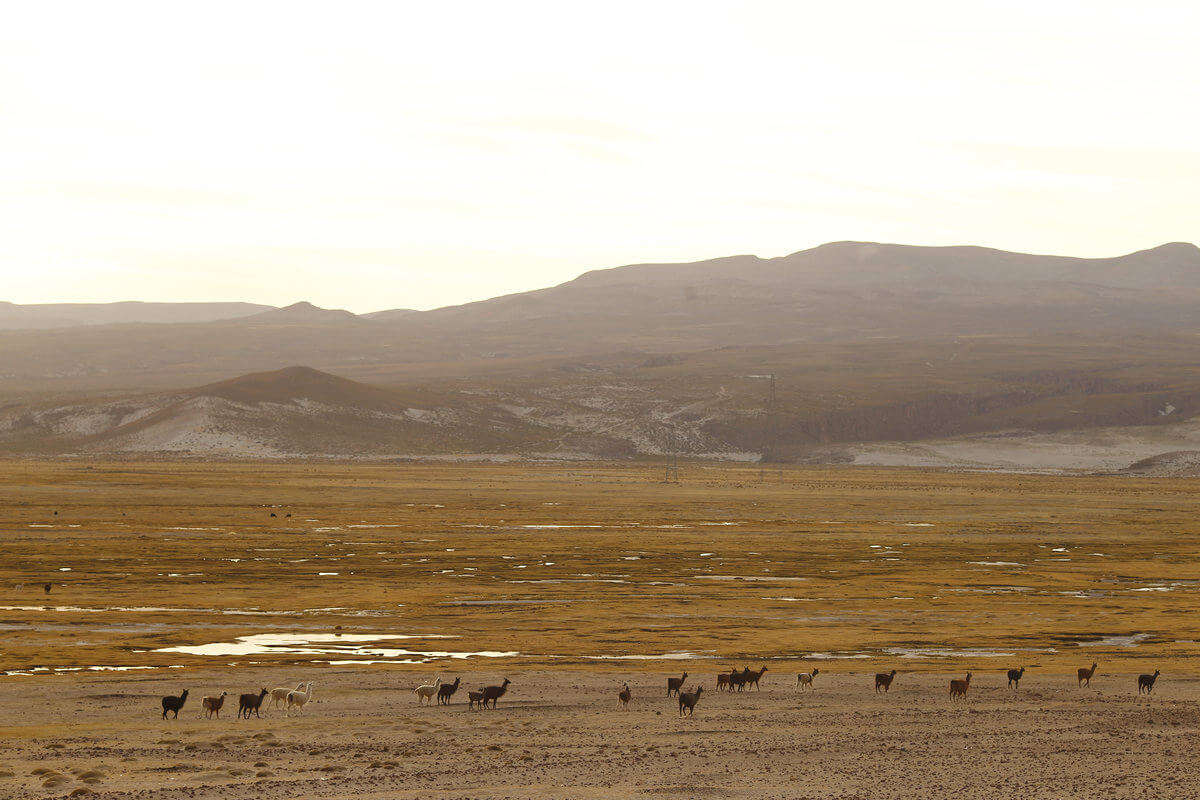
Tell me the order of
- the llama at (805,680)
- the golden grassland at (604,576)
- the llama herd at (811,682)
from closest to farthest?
the llama herd at (811,682)
the llama at (805,680)
the golden grassland at (604,576)

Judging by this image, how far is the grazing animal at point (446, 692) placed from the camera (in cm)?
2550

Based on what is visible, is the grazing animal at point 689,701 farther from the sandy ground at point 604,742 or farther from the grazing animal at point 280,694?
the grazing animal at point 280,694

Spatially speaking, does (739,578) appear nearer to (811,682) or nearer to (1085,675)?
(811,682)

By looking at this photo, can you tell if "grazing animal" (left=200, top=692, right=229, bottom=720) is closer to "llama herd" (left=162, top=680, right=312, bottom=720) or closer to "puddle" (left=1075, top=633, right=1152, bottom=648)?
"llama herd" (left=162, top=680, right=312, bottom=720)

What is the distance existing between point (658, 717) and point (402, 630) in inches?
494

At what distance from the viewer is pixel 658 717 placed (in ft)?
81.6

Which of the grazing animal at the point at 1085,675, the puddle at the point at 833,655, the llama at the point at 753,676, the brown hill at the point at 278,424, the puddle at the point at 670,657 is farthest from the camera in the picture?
the brown hill at the point at 278,424

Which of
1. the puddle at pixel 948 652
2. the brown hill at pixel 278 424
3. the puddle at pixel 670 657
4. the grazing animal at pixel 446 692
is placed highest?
the brown hill at pixel 278 424

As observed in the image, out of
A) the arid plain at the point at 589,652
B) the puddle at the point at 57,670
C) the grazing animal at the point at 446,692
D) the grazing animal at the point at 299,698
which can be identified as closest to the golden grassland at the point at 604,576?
the arid plain at the point at 589,652

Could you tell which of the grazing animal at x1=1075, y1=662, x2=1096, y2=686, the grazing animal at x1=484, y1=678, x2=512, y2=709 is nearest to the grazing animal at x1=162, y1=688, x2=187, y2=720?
the grazing animal at x1=484, y1=678, x2=512, y2=709

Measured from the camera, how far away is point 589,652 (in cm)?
3209

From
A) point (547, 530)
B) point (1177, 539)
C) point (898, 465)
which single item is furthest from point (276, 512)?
point (898, 465)

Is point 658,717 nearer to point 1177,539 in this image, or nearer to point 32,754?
point 32,754

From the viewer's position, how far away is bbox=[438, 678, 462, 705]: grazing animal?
25.5 m
